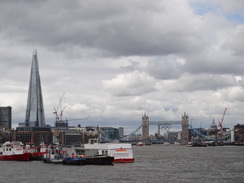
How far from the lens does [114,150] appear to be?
92.2 meters

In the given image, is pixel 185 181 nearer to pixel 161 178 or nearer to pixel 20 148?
pixel 161 178

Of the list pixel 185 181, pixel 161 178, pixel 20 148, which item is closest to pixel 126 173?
pixel 161 178

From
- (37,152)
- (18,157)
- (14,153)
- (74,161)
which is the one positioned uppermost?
(37,152)

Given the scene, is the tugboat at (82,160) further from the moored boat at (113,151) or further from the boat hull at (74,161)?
the moored boat at (113,151)

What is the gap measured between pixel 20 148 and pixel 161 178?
5256cm

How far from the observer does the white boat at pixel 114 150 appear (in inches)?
3612

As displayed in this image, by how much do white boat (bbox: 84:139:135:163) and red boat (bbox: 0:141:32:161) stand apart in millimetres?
21616

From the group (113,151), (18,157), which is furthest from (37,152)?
(113,151)

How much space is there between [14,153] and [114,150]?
102 feet

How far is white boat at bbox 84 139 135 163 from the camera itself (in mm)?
91750

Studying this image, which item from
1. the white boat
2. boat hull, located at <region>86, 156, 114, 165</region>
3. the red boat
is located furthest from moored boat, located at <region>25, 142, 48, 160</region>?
boat hull, located at <region>86, 156, 114, 165</region>

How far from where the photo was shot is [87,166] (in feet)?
286

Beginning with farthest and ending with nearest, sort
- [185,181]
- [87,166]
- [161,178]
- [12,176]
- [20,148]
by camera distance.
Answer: [20,148] < [87,166] < [12,176] < [161,178] < [185,181]

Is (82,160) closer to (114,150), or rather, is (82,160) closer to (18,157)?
(114,150)
